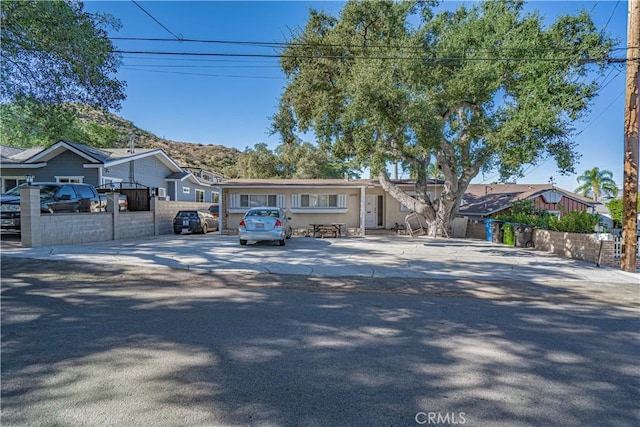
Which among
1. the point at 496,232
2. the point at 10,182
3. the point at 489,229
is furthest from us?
the point at 10,182

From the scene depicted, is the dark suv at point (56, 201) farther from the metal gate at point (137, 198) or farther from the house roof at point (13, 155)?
the house roof at point (13, 155)

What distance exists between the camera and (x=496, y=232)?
17.8 metres

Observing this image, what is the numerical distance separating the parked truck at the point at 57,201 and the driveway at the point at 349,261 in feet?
6.22

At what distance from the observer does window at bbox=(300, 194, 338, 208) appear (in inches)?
840

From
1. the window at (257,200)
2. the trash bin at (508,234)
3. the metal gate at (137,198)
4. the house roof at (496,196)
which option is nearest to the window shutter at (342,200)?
the window at (257,200)

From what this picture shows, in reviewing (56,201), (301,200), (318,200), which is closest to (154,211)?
(56,201)

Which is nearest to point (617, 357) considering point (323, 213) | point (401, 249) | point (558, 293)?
point (558, 293)

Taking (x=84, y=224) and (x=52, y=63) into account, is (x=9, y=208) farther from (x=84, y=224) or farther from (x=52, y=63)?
(x=52, y=63)

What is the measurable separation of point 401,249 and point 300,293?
7792 mm

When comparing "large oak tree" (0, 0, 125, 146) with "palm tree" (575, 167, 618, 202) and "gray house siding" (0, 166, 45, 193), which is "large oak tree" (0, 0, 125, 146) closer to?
"gray house siding" (0, 166, 45, 193)

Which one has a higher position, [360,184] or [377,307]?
[360,184]

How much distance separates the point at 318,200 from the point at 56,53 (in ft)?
48.8

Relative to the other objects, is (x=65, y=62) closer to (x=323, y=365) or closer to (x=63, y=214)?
(x=63, y=214)

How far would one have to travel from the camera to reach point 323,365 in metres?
3.62
